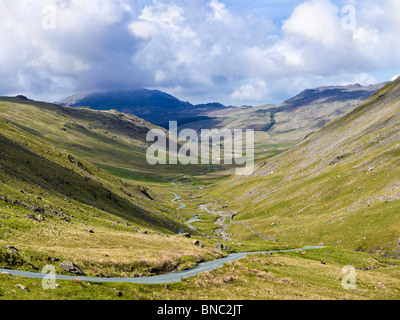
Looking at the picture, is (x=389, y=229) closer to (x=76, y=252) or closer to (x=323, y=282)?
(x=323, y=282)

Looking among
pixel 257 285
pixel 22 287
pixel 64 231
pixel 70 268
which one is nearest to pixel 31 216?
pixel 64 231

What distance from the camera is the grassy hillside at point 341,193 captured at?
8600 centimetres

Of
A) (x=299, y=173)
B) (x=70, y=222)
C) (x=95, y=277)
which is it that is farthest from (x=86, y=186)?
(x=299, y=173)

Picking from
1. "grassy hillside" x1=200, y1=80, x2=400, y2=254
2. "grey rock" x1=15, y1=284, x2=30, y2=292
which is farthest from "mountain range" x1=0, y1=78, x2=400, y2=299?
"grey rock" x1=15, y1=284, x2=30, y2=292

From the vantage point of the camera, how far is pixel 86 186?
102500 millimetres

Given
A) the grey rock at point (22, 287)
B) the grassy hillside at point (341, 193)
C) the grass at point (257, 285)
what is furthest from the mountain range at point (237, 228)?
the grey rock at point (22, 287)

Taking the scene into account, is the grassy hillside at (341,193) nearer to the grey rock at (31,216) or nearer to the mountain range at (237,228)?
the mountain range at (237,228)

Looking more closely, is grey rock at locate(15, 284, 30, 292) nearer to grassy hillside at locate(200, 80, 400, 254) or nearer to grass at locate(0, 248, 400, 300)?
grass at locate(0, 248, 400, 300)

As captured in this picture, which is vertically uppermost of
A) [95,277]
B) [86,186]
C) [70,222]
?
[86,186]

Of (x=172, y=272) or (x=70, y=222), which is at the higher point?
(x=70, y=222)

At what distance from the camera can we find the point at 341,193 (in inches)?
4505

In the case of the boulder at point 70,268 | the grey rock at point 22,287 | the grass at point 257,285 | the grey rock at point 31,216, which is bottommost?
the grass at point 257,285

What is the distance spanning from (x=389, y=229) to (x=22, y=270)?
80.8 metres

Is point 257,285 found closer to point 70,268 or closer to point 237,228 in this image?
point 70,268
